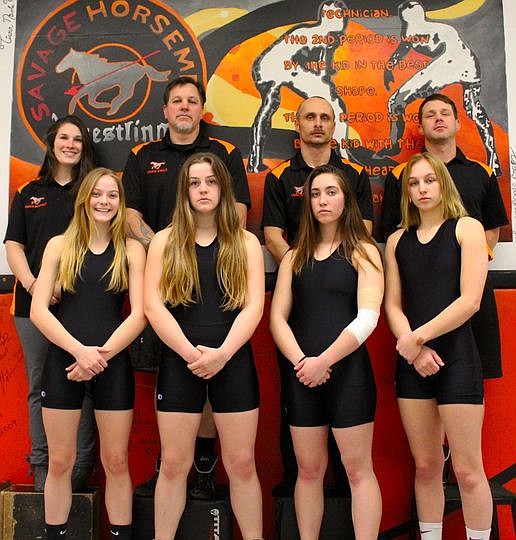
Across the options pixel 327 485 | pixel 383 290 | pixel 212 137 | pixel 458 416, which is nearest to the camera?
pixel 458 416

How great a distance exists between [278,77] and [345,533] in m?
2.72

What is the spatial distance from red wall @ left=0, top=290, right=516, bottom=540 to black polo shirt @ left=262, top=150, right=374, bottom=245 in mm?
593

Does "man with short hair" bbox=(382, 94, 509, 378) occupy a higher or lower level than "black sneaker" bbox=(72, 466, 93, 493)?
higher

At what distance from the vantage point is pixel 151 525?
2857 mm

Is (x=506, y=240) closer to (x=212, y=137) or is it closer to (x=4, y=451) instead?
(x=212, y=137)

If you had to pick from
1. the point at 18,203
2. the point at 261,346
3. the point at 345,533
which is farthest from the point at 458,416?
the point at 18,203

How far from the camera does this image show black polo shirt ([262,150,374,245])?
3346 millimetres

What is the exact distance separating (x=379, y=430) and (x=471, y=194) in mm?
1438

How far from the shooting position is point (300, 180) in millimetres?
3412

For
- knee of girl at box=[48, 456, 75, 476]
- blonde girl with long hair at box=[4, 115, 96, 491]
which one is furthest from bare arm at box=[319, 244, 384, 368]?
blonde girl with long hair at box=[4, 115, 96, 491]

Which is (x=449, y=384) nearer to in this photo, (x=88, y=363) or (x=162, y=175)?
(x=88, y=363)

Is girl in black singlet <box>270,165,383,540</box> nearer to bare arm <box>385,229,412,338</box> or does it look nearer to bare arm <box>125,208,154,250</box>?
bare arm <box>385,229,412,338</box>

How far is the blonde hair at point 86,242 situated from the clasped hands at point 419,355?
4.29 ft

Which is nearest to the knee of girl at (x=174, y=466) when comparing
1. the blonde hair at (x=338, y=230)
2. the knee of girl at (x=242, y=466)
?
the knee of girl at (x=242, y=466)
